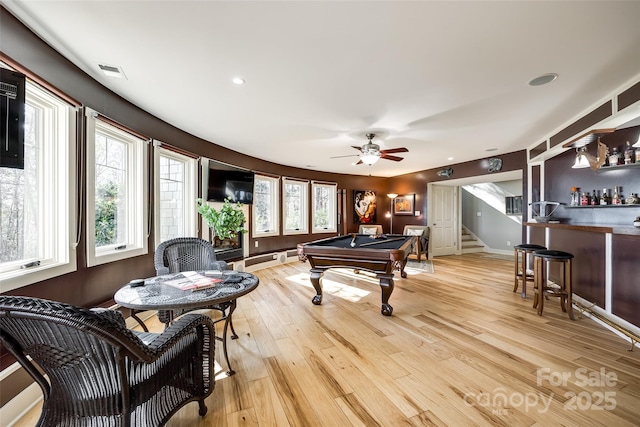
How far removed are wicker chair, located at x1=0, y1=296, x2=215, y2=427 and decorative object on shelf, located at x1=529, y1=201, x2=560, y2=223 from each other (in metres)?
5.05

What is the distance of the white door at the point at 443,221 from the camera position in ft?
24.3

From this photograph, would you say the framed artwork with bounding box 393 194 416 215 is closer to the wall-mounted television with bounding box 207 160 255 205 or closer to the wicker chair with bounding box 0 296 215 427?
the wall-mounted television with bounding box 207 160 255 205

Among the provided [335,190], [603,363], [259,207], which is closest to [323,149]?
[259,207]

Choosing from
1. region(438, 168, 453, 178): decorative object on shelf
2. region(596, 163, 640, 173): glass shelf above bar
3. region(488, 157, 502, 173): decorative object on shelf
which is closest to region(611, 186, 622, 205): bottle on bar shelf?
region(596, 163, 640, 173): glass shelf above bar

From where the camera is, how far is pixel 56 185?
2.09m

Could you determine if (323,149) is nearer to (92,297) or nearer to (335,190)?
(335,190)

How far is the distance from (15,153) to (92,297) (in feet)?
4.62

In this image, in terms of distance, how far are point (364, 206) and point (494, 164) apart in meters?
3.44

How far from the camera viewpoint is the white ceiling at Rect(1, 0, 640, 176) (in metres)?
1.65

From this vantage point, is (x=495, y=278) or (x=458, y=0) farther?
(x=495, y=278)

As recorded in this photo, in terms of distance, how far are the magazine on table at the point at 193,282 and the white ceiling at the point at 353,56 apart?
70.1 inches

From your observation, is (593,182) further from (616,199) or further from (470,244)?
(470,244)

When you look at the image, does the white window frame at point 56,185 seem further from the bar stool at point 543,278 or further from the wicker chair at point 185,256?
the bar stool at point 543,278

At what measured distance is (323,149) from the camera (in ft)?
16.5
